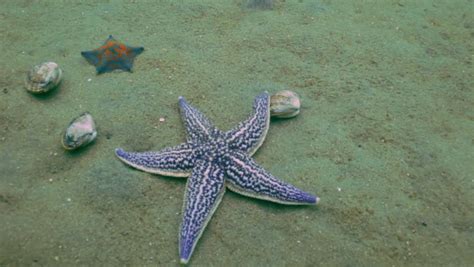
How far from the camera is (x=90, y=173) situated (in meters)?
4.50

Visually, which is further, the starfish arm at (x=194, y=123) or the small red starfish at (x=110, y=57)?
the small red starfish at (x=110, y=57)

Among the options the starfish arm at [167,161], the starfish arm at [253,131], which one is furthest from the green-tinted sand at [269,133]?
the starfish arm at [253,131]

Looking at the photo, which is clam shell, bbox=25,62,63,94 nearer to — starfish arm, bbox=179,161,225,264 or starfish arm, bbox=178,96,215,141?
starfish arm, bbox=178,96,215,141

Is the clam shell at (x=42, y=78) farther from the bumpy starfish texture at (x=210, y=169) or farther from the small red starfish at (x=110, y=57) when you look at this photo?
the bumpy starfish texture at (x=210, y=169)

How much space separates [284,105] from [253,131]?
25.2 inches

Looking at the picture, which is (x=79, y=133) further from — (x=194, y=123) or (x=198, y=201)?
(x=198, y=201)

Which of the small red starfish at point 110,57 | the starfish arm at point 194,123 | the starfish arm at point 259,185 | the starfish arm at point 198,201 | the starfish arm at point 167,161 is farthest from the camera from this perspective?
the small red starfish at point 110,57

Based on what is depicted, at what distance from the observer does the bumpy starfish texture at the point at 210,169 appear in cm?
398

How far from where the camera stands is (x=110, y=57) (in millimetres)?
5633

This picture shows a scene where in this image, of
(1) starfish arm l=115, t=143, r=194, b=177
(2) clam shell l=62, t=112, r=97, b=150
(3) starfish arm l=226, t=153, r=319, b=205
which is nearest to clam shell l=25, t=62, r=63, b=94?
(2) clam shell l=62, t=112, r=97, b=150

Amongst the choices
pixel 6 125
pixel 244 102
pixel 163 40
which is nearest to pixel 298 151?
pixel 244 102

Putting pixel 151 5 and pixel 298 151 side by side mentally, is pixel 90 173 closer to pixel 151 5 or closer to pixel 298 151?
pixel 298 151

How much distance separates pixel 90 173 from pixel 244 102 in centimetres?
223

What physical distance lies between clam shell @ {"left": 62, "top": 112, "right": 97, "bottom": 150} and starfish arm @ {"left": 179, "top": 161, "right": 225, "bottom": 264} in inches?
54.5
